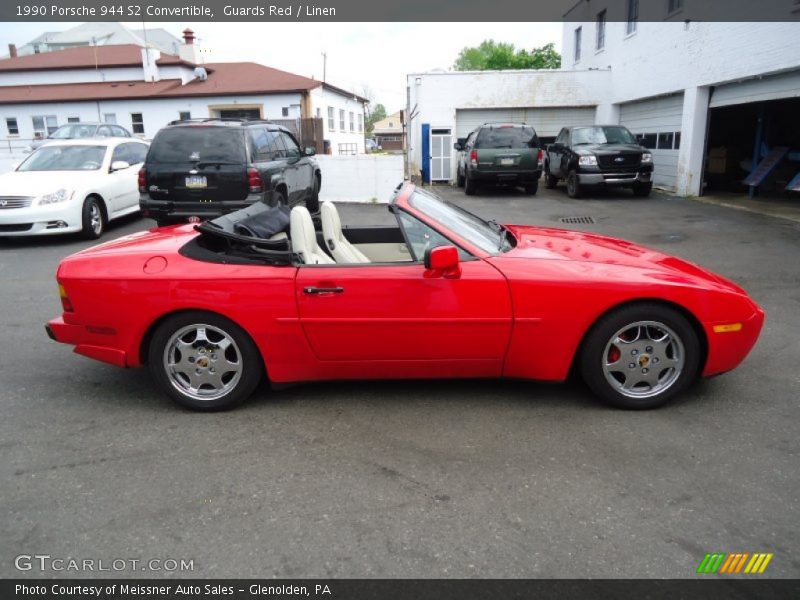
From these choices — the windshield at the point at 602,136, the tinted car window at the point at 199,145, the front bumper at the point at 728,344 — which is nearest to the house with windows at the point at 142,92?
the windshield at the point at 602,136

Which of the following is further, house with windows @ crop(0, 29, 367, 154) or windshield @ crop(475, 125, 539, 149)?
house with windows @ crop(0, 29, 367, 154)

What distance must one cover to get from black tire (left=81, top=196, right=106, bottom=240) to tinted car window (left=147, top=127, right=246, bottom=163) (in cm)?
188

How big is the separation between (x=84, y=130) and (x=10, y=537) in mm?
19082

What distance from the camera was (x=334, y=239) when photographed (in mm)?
4387

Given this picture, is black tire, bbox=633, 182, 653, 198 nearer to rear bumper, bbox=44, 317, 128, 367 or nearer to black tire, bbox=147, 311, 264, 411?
black tire, bbox=147, 311, 264, 411

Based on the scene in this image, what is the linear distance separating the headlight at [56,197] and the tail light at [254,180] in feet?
10.5

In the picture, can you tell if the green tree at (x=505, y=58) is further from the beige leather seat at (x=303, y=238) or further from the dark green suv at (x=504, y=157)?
the beige leather seat at (x=303, y=238)

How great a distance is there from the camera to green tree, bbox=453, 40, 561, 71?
178 feet

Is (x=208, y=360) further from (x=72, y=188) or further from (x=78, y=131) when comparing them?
(x=78, y=131)

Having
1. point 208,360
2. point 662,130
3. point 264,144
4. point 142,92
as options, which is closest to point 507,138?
point 662,130

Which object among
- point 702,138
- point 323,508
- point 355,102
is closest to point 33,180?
point 323,508

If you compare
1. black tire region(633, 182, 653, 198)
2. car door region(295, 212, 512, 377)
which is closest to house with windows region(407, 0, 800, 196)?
black tire region(633, 182, 653, 198)

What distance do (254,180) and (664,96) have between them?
13.1 metres

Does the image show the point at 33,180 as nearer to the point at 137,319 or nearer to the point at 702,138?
the point at 137,319
